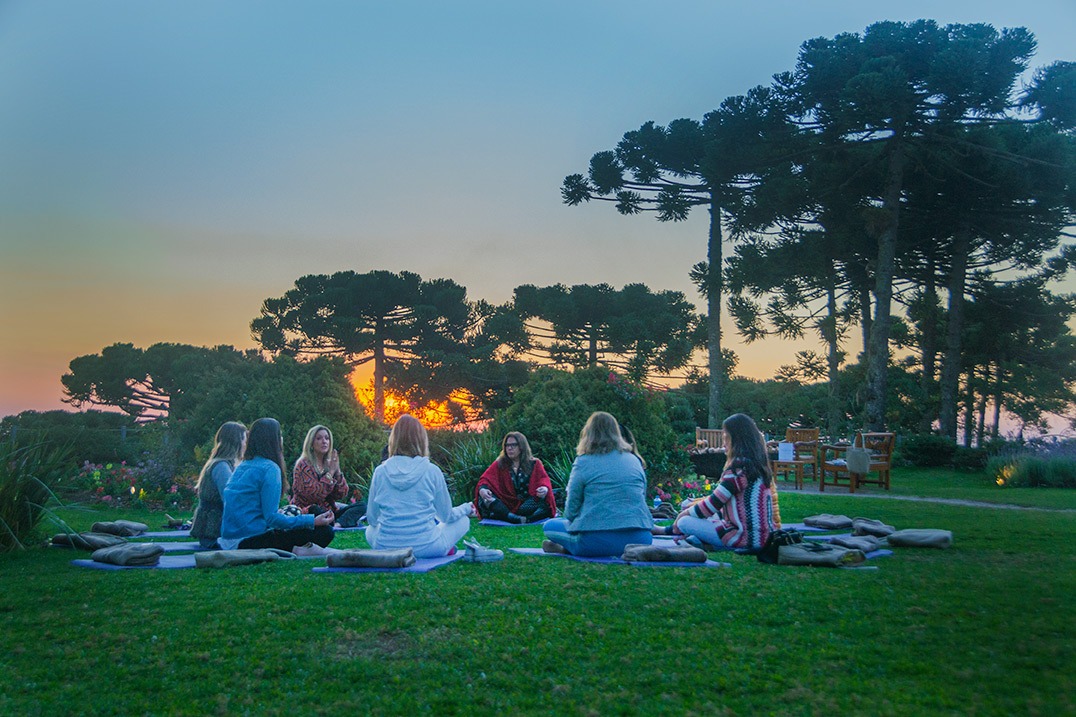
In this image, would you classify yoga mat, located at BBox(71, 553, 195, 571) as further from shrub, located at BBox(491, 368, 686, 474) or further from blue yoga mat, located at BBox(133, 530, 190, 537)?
shrub, located at BBox(491, 368, 686, 474)

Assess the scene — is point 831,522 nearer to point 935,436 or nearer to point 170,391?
point 935,436

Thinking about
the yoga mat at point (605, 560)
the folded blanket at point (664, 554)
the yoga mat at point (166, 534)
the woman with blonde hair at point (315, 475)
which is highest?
the woman with blonde hair at point (315, 475)

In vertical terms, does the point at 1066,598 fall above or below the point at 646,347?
below

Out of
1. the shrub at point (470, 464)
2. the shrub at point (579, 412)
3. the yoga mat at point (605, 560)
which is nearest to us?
the yoga mat at point (605, 560)

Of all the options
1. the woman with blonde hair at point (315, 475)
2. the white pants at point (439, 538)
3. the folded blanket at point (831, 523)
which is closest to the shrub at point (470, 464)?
the woman with blonde hair at point (315, 475)

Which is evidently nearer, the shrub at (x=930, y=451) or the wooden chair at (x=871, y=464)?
the wooden chair at (x=871, y=464)

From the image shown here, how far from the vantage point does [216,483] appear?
6375 millimetres

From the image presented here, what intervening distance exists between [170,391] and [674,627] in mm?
34635

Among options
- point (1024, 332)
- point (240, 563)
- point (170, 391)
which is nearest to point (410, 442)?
point (240, 563)

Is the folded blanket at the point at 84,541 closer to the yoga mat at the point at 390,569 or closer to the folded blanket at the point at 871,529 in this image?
the yoga mat at the point at 390,569

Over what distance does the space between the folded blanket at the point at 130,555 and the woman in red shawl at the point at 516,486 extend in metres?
3.58

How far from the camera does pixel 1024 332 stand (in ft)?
86.1

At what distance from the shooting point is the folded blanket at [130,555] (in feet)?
Result: 18.0

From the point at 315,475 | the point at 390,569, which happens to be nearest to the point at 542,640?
the point at 390,569
